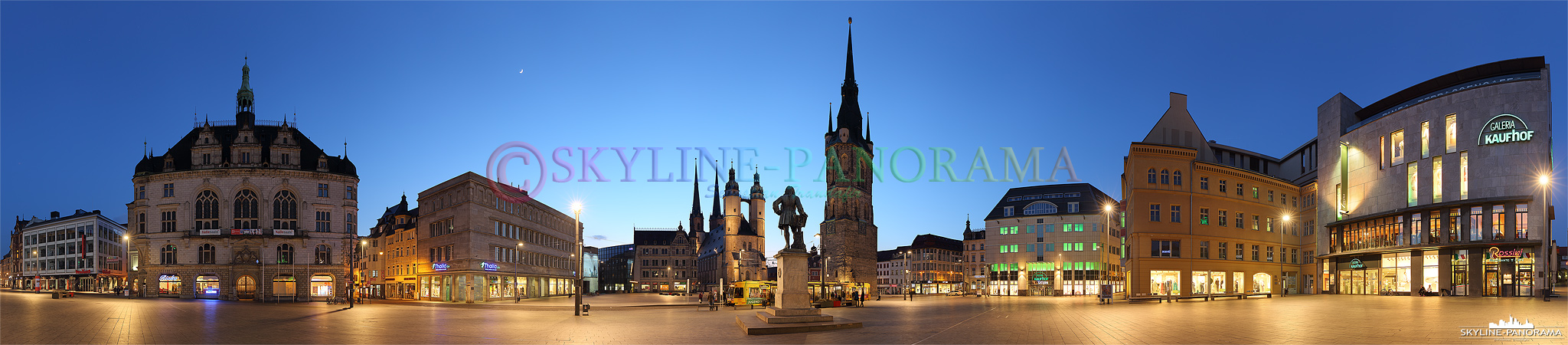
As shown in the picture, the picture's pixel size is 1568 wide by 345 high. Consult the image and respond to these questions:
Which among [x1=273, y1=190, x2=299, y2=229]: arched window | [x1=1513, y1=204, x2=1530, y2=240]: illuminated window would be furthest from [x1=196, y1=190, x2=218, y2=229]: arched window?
[x1=1513, y1=204, x2=1530, y2=240]: illuminated window

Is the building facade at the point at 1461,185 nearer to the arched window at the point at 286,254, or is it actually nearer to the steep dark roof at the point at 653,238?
the arched window at the point at 286,254

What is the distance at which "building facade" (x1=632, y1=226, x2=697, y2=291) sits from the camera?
170 m

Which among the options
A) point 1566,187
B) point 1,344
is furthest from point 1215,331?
point 1566,187

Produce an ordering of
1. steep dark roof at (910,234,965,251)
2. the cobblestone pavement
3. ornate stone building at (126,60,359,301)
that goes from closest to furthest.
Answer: the cobblestone pavement, ornate stone building at (126,60,359,301), steep dark roof at (910,234,965,251)

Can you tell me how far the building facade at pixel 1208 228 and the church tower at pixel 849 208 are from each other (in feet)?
159

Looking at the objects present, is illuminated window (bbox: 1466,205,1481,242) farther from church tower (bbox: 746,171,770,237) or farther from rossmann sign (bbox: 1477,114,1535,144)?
church tower (bbox: 746,171,770,237)

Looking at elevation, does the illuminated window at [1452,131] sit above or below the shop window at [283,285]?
above

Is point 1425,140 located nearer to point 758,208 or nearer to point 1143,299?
point 1143,299

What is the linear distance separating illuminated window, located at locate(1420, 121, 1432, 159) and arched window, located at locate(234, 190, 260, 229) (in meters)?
91.3

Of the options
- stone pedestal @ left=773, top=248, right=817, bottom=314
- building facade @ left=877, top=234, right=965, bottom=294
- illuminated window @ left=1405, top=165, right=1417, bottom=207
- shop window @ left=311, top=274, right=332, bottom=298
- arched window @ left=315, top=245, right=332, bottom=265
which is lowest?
building facade @ left=877, top=234, right=965, bottom=294

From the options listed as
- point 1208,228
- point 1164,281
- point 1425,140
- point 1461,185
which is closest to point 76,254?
point 1164,281

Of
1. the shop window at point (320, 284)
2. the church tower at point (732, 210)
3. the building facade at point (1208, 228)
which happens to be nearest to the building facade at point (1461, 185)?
the building facade at point (1208, 228)

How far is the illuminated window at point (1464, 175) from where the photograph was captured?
162ft

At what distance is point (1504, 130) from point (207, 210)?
9837 centimetres
